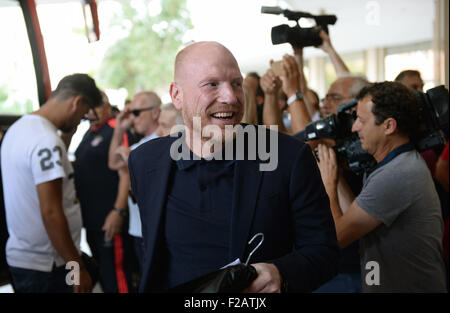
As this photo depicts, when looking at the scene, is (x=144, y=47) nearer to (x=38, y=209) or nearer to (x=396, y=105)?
(x=38, y=209)

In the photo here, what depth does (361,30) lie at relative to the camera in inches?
445

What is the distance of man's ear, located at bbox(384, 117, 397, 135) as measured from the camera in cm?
162

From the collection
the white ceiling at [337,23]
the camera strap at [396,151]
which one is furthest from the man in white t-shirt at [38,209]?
the white ceiling at [337,23]

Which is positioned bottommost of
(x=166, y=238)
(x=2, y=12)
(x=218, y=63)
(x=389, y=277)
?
(x=389, y=277)

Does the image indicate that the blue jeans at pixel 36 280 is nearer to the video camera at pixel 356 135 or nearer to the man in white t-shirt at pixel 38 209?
the man in white t-shirt at pixel 38 209

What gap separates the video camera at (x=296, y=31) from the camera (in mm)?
2000

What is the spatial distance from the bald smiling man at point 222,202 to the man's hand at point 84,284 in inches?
42.6

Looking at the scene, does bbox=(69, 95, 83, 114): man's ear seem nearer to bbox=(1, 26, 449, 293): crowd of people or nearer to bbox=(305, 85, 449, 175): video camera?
bbox=(1, 26, 449, 293): crowd of people

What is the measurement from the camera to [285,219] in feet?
3.88

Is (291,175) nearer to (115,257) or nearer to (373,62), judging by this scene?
(115,257)

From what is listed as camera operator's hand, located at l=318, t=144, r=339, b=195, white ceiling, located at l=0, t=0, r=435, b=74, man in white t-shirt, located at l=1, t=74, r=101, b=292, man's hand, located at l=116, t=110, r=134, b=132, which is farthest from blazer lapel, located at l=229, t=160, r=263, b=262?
white ceiling, located at l=0, t=0, r=435, b=74
